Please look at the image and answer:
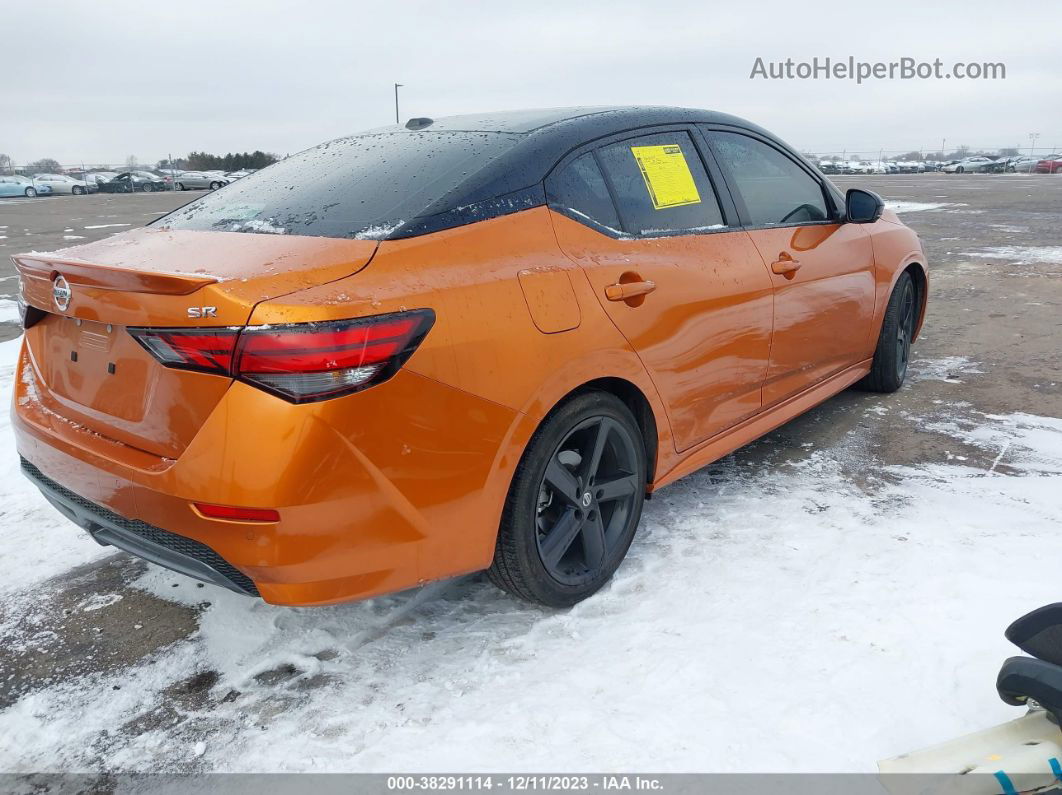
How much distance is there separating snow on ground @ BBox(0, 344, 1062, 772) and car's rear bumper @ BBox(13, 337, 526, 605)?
38 centimetres

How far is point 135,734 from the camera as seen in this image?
2.12 m

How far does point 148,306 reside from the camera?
6.53 feet

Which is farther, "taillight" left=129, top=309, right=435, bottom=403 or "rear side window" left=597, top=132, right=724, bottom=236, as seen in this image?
"rear side window" left=597, top=132, right=724, bottom=236

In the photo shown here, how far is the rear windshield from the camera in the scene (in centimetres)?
232

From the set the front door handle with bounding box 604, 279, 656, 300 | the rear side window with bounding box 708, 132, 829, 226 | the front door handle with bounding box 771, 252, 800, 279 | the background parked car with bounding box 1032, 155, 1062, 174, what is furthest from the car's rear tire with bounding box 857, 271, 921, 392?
the background parked car with bounding box 1032, 155, 1062, 174

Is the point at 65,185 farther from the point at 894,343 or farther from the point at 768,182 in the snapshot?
the point at 768,182

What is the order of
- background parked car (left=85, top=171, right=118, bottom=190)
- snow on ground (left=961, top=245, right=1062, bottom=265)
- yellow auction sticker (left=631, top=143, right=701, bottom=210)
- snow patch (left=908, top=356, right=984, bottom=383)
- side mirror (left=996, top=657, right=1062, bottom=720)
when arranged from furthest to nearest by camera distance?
background parked car (left=85, top=171, right=118, bottom=190) < snow on ground (left=961, top=245, right=1062, bottom=265) < snow patch (left=908, top=356, right=984, bottom=383) < yellow auction sticker (left=631, top=143, right=701, bottom=210) < side mirror (left=996, top=657, right=1062, bottom=720)

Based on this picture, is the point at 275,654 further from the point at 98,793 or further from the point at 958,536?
the point at 958,536

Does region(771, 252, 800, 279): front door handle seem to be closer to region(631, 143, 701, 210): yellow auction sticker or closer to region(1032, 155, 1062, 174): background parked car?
region(631, 143, 701, 210): yellow auction sticker

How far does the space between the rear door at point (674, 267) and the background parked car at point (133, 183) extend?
45.0 meters

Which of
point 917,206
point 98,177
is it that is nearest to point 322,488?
point 917,206

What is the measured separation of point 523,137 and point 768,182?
4.70 ft

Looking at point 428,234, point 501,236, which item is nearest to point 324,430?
point 428,234

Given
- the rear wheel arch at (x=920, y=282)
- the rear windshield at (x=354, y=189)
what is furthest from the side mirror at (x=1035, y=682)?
the rear wheel arch at (x=920, y=282)
